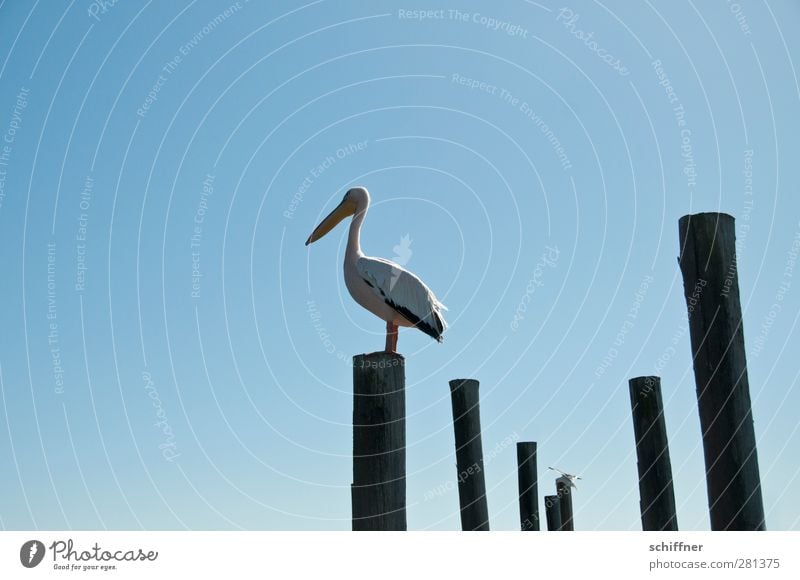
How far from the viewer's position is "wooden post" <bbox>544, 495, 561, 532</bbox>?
1377 cm

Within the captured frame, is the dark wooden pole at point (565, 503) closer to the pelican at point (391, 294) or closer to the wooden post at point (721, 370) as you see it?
the pelican at point (391, 294)

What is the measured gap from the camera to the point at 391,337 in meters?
9.36

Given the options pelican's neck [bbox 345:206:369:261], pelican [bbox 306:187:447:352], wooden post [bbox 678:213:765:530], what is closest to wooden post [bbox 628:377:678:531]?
wooden post [bbox 678:213:765:530]

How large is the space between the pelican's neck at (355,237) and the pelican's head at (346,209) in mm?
49

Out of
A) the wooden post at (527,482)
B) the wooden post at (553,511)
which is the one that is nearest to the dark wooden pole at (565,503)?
the wooden post at (553,511)

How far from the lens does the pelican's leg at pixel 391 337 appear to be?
9.33 meters

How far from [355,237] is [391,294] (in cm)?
106

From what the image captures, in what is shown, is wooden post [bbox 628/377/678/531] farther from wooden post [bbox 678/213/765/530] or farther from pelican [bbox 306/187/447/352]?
pelican [bbox 306/187/447/352]

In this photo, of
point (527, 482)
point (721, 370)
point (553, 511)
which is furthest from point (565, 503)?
point (721, 370)

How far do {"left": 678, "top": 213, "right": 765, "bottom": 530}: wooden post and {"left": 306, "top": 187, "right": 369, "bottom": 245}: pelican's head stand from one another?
173 inches

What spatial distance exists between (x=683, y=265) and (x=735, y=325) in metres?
0.57

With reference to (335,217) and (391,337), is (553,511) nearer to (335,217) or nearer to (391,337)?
(391,337)
